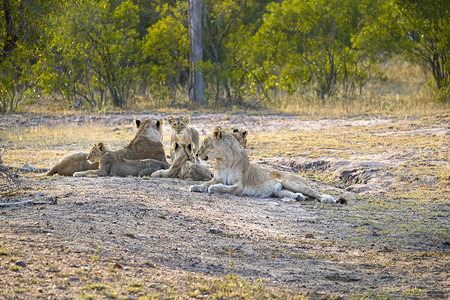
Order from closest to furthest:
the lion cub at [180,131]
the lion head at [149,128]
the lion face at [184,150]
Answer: the lion face at [184,150], the lion head at [149,128], the lion cub at [180,131]

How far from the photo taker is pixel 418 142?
46.6ft

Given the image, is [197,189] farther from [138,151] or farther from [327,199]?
[138,151]

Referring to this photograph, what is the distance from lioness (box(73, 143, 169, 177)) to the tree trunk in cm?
1473

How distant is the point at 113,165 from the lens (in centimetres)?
1088

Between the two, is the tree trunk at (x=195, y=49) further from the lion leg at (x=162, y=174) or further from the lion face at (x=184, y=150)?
the lion leg at (x=162, y=174)

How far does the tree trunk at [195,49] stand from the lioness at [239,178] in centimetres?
1568

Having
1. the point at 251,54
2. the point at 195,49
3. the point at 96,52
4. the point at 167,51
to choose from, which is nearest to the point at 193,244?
the point at 251,54

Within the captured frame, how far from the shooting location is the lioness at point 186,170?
424 inches

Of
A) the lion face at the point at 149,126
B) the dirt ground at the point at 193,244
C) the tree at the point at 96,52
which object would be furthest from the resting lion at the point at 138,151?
the tree at the point at 96,52

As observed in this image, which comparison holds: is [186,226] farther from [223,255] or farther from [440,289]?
[440,289]

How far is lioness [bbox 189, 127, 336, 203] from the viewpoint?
9781 mm

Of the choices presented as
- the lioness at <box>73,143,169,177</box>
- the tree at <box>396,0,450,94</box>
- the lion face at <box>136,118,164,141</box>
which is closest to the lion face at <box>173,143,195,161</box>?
the lioness at <box>73,143,169,177</box>

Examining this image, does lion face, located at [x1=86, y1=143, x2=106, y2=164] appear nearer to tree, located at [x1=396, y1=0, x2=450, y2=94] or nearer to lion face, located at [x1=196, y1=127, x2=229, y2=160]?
lion face, located at [x1=196, y1=127, x2=229, y2=160]

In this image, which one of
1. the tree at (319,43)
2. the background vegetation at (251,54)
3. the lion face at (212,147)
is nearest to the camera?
the lion face at (212,147)
